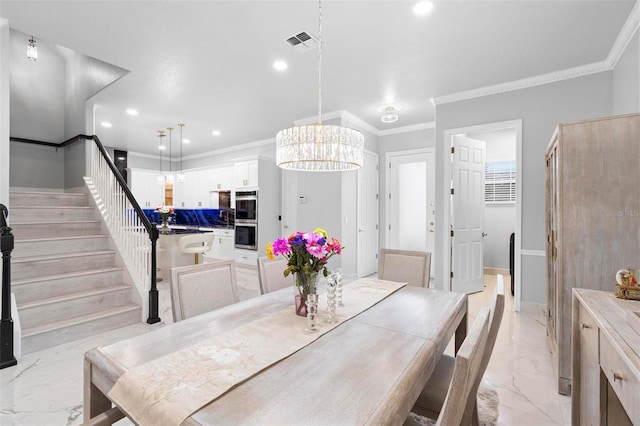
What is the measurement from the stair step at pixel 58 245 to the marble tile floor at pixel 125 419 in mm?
1241

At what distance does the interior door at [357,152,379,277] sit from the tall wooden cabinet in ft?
10.4

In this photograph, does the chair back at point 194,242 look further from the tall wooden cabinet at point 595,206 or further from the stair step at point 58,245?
the tall wooden cabinet at point 595,206

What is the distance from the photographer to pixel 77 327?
9.39 feet

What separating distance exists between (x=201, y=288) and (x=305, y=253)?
2.50 ft

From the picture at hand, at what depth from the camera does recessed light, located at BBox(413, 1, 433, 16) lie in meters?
2.24

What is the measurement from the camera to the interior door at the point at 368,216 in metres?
5.12

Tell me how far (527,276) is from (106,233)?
5109mm

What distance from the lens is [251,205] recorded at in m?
6.20

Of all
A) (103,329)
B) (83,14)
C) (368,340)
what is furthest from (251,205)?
(368,340)

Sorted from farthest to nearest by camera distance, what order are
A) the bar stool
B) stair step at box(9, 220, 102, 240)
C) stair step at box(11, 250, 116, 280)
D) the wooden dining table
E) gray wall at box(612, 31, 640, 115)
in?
the bar stool
stair step at box(9, 220, 102, 240)
stair step at box(11, 250, 116, 280)
gray wall at box(612, 31, 640, 115)
the wooden dining table

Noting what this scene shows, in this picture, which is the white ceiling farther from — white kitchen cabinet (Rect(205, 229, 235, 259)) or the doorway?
white kitchen cabinet (Rect(205, 229, 235, 259))

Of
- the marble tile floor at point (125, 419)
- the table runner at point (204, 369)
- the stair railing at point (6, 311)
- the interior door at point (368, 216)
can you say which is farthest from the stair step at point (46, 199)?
the table runner at point (204, 369)

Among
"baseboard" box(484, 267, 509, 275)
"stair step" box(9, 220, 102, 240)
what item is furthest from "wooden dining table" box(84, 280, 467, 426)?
"baseboard" box(484, 267, 509, 275)

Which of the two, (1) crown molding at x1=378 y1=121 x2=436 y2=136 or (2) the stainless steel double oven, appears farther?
(2) the stainless steel double oven
